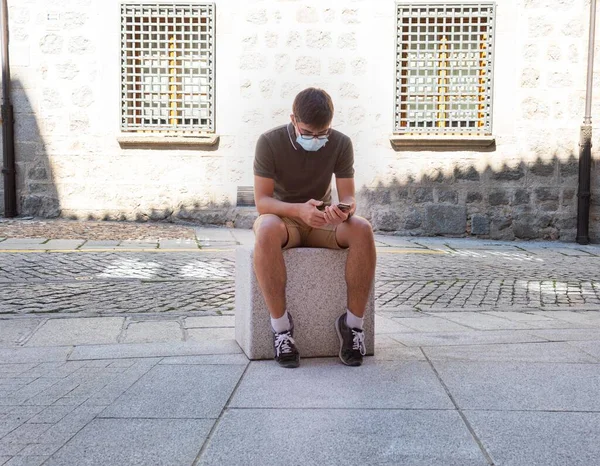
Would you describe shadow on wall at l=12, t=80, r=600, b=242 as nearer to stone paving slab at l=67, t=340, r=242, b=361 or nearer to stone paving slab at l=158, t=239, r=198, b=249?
stone paving slab at l=158, t=239, r=198, b=249

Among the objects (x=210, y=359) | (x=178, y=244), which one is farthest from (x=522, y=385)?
(x=178, y=244)

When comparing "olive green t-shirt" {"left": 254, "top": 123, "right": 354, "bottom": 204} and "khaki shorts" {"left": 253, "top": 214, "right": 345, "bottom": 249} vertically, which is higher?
"olive green t-shirt" {"left": 254, "top": 123, "right": 354, "bottom": 204}

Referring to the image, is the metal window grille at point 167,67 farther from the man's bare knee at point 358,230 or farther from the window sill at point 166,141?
the man's bare knee at point 358,230

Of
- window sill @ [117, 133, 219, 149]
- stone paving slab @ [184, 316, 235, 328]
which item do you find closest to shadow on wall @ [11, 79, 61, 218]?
window sill @ [117, 133, 219, 149]

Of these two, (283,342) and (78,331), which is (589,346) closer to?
(283,342)

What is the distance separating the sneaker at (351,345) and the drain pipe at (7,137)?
8.92m

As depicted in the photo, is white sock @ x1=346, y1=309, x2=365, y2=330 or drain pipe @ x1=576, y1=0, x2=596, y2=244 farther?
drain pipe @ x1=576, y1=0, x2=596, y2=244

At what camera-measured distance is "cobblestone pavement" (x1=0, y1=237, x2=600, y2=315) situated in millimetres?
5703

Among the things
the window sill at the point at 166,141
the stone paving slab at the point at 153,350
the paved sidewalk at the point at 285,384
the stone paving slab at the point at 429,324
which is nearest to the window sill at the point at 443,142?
the window sill at the point at 166,141

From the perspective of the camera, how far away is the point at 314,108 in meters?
3.72

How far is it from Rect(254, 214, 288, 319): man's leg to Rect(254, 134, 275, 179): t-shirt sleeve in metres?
0.29

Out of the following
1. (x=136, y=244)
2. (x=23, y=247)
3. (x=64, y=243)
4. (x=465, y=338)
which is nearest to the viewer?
(x=465, y=338)

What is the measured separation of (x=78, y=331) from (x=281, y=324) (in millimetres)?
1565

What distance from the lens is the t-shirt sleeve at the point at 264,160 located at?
387 centimetres
